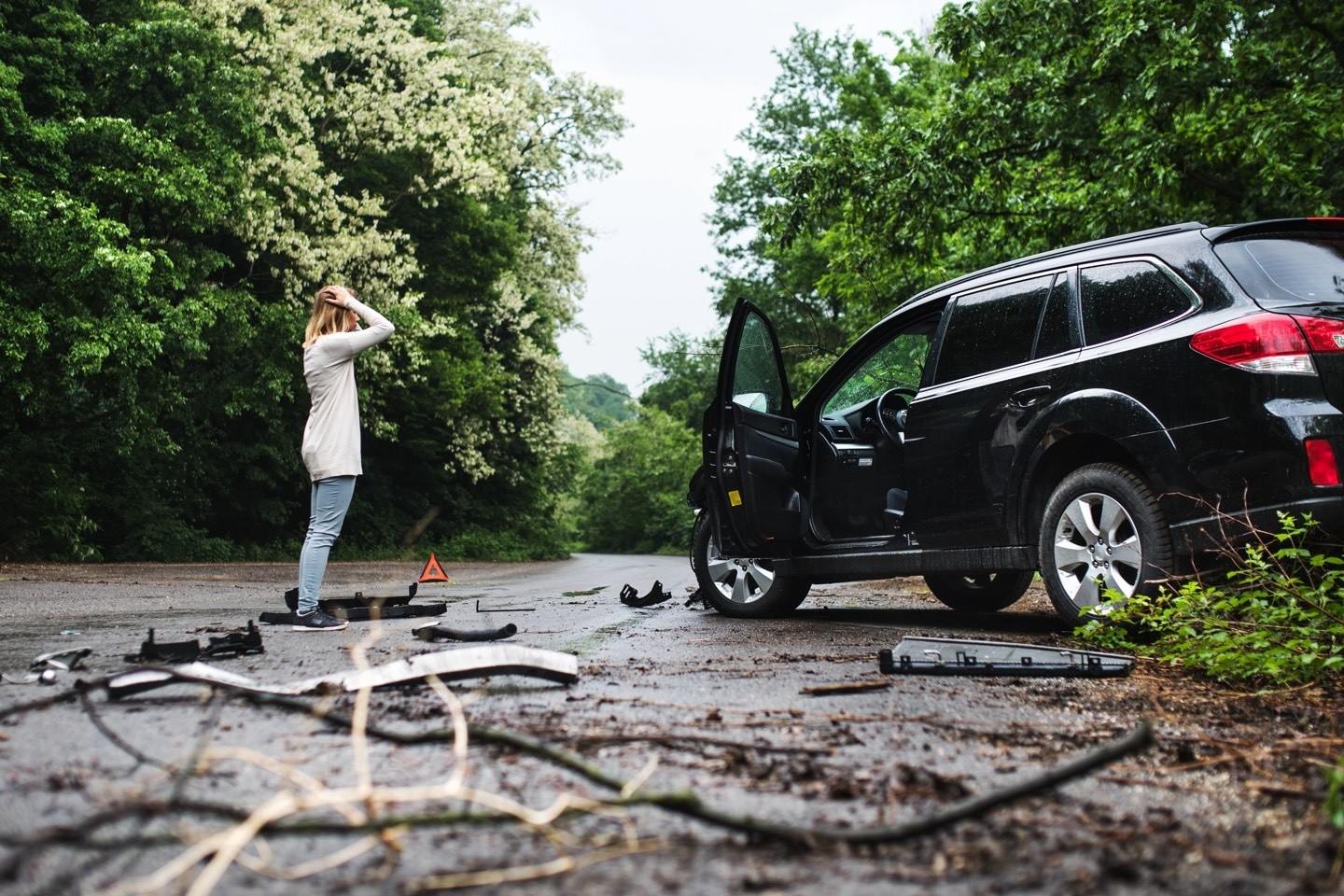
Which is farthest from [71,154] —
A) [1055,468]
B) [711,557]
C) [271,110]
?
[1055,468]

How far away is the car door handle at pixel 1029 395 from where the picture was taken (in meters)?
6.22

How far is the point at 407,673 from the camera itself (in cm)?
406

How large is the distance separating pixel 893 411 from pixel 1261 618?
3.72 m

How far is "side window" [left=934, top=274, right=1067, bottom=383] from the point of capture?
21.5ft

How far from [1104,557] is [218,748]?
4.35 meters

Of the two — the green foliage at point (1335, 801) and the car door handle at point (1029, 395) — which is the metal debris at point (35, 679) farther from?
the car door handle at point (1029, 395)

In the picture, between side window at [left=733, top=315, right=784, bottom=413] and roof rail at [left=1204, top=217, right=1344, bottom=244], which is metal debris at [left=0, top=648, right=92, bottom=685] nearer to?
side window at [left=733, top=315, right=784, bottom=413]

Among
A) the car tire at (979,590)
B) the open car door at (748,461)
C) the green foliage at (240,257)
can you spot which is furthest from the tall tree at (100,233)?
the car tire at (979,590)

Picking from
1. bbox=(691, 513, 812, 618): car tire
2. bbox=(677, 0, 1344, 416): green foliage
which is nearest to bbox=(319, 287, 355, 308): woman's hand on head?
bbox=(691, 513, 812, 618): car tire

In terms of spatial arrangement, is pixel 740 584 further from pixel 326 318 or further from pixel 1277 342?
pixel 1277 342

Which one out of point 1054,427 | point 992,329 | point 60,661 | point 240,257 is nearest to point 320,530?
point 60,661

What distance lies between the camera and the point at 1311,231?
5.60 meters

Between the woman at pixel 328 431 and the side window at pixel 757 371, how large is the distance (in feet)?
7.77

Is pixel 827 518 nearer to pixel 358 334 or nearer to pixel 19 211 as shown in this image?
pixel 358 334
